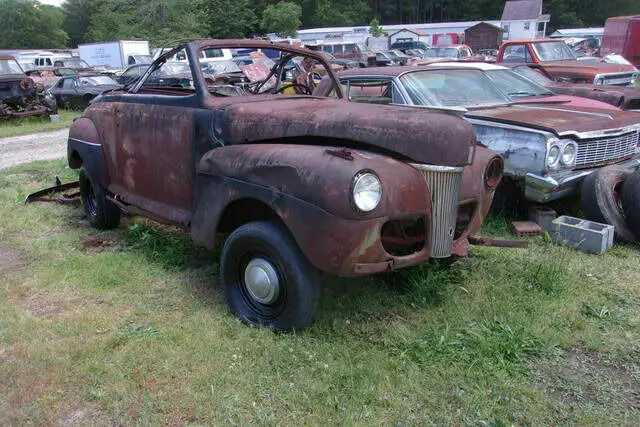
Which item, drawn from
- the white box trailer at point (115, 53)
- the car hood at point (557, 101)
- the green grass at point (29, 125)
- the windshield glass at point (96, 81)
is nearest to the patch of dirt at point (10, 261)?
the car hood at point (557, 101)

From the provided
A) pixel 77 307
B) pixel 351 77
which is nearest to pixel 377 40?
pixel 351 77

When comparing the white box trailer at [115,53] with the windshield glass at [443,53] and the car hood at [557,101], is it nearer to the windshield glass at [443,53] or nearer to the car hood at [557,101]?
the windshield glass at [443,53]

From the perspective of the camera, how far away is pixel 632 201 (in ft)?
16.3

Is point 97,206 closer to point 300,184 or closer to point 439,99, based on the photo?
point 300,184

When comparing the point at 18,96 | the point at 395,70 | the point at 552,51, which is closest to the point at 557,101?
the point at 395,70

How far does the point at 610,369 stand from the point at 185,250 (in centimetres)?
345

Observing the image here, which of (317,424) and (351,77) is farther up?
(351,77)

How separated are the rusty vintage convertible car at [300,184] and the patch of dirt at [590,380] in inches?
34.7

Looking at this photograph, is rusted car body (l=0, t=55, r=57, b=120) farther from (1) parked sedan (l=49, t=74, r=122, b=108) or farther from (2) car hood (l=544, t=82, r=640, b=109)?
(2) car hood (l=544, t=82, r=640, b=109)

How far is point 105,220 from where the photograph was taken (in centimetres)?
570

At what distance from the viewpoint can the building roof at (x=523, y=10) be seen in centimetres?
5047

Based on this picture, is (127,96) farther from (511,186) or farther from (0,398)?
(511,186)

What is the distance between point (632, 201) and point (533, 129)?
1.06 m

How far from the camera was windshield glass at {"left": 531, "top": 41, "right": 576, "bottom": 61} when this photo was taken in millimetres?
12250
